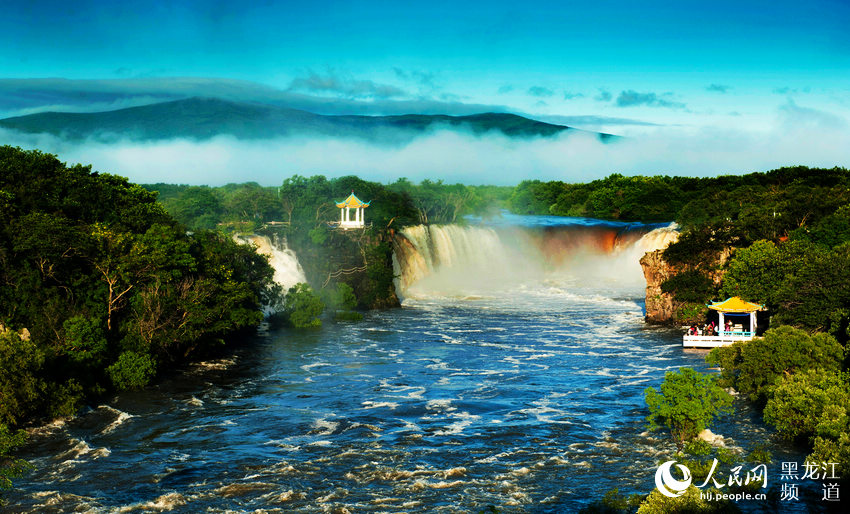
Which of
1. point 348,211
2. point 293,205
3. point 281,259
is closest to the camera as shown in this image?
point 281,259

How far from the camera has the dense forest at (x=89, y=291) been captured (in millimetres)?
27203

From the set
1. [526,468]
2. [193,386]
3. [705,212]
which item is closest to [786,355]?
[526,468]

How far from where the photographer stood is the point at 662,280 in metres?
48.3

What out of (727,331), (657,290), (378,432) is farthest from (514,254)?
(378,432)

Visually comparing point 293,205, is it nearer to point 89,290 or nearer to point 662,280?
point 662,280

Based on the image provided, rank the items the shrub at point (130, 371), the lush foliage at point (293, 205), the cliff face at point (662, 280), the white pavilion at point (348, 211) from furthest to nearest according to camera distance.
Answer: the lush foliage at point (293, 205)
the white pavilion at point (348, 211)
the cliff face at point (662, 280)
the shrub at point (130, 371)

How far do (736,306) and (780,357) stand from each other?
13314mm

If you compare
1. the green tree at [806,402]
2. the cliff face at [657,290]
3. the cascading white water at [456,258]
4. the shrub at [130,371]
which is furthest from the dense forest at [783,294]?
the shrub at [130,371]

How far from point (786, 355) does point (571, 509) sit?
39.6ft

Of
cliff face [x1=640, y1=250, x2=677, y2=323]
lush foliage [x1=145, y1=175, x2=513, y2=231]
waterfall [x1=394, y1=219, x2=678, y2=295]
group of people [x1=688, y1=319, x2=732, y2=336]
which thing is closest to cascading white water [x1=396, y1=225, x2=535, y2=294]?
waterfall [x1=394, y1=219, x2=678, y2=295]

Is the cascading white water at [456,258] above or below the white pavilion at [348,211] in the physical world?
below

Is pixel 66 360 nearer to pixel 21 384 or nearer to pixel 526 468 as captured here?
pixel 21 384

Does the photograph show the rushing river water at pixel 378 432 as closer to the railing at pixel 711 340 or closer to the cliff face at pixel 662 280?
the railing at pixel 711 340

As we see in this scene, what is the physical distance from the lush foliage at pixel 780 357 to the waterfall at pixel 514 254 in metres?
38.0
